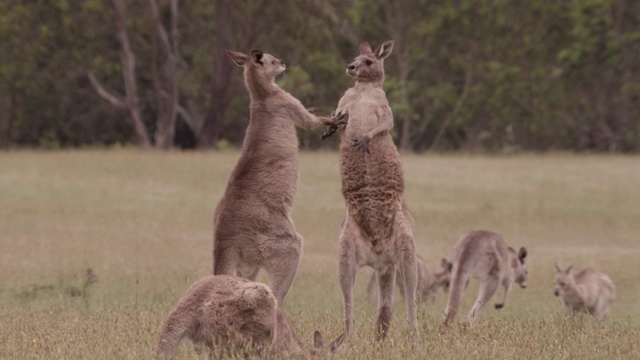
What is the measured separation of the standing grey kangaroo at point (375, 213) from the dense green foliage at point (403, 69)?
27.3 m

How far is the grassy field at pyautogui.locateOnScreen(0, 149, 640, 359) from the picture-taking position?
8508 mm

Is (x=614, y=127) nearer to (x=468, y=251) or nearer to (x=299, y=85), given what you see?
(x=299, y=85)

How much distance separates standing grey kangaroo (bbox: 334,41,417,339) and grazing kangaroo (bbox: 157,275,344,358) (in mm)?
1444

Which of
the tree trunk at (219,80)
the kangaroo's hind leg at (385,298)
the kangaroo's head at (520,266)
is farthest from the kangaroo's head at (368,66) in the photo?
the tree trunk at (219,80)

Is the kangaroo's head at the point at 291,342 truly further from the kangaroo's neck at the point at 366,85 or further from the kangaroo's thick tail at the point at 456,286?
the kangaroo's thick tail at the point at 456,286

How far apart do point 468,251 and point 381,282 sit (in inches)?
92.5

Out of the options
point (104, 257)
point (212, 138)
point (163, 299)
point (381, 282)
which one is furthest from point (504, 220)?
point (212, 138)

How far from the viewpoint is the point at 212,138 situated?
3378 centimetres

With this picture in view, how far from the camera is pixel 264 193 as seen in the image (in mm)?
8711

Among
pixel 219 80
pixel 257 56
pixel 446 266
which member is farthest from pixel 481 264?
pixel 219 80

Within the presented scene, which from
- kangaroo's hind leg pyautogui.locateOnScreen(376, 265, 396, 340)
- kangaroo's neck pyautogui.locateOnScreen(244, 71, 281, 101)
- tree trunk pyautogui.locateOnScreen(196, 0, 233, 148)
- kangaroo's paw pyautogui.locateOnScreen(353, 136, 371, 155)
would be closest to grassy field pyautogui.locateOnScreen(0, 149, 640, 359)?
kangaroo's hind leg pyautogui.locateOnScreen(376, 265, 396, 340)

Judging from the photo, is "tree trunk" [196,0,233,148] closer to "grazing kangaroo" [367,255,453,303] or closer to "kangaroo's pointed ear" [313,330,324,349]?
"grazing kangaroo" [367,255,453,303]

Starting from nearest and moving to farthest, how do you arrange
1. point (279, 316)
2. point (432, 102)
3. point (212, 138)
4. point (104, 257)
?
point (279, 316), point (104, 257), point (212, 138), point (432, 102)

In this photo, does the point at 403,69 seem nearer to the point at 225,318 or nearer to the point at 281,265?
the point at 281,265
